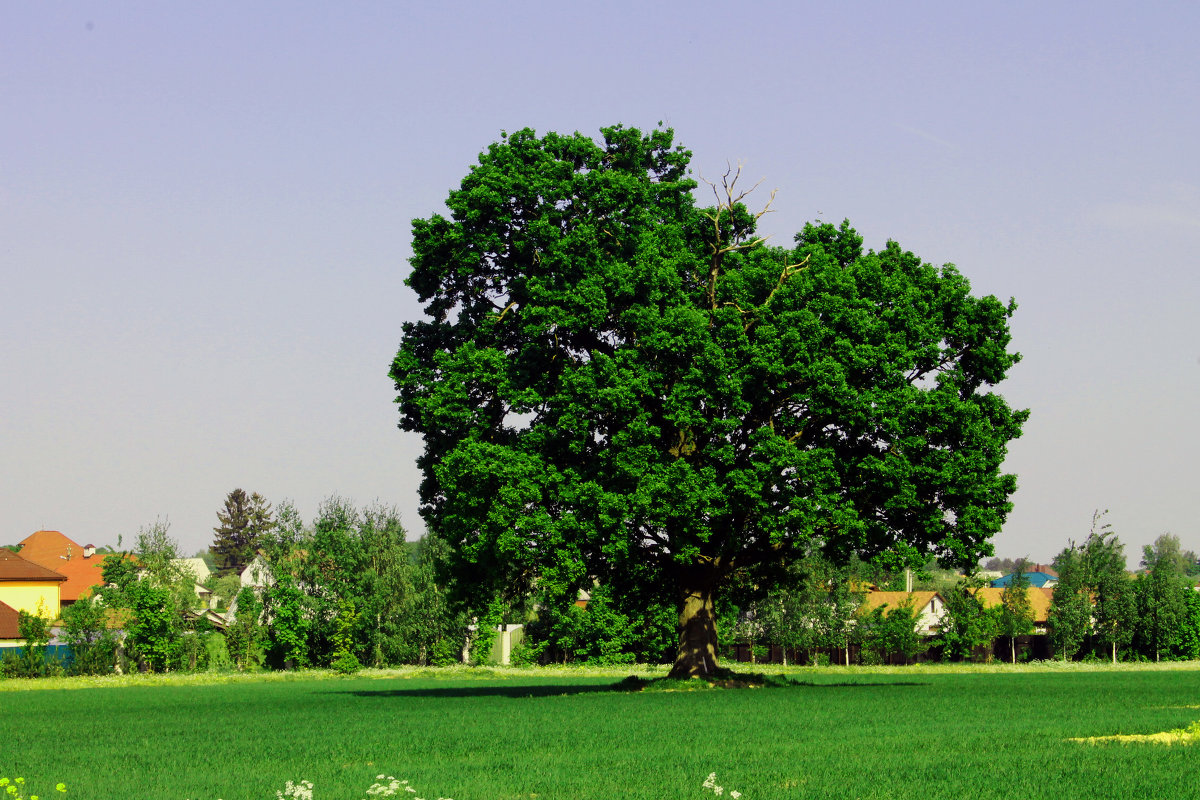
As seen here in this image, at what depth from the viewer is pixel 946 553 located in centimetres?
4312

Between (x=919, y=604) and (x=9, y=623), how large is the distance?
242 ft

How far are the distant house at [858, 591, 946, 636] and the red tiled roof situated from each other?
6424 centimetres

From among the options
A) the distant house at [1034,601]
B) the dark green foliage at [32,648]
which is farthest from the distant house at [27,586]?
the distant house at [1034,601]

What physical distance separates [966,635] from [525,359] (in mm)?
60277

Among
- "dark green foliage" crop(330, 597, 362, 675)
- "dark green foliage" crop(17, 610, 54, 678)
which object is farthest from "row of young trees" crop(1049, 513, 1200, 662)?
"dark green foliage" crop(17, 610, 54, 678)

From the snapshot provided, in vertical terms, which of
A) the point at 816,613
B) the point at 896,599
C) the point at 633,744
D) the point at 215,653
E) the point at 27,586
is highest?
the point at 27,586

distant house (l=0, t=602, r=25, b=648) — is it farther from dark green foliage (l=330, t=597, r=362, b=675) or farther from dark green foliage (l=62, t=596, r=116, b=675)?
dark green foliage (l=330, t=597, r=362, b=675)

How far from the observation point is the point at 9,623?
302ft

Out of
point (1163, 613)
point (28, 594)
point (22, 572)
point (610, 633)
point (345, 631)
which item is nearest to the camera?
point (345, 631)

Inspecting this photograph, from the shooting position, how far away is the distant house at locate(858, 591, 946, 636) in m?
95.2

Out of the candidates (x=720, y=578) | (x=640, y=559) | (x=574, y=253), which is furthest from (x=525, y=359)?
(x=720, y=578)

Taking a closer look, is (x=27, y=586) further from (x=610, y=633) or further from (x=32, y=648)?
(x=610, y=633)

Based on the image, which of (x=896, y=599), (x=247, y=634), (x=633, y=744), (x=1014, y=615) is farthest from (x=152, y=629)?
(x=633, y=744)

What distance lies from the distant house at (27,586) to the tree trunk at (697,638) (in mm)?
75053
